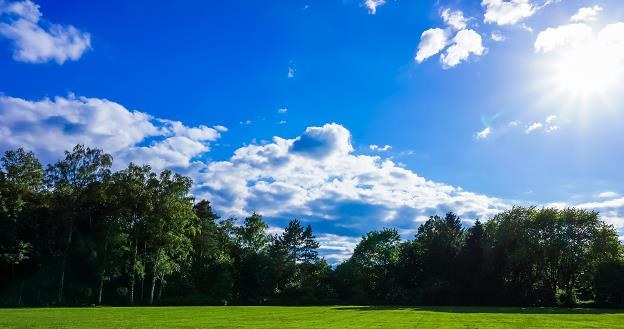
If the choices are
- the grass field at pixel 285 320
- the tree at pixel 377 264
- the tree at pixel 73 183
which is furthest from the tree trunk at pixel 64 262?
the tree at pixel 377 264

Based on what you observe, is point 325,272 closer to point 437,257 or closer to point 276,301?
point 276,301

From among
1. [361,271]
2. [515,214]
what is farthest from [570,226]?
[361,271]

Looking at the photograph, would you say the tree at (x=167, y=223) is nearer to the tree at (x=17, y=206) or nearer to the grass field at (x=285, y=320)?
the tree at (x=17, y=206)

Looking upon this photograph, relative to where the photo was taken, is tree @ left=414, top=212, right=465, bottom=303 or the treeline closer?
the treeline

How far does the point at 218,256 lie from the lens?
3302 inches

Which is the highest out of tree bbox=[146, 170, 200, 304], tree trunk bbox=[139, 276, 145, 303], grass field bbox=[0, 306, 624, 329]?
tree bbox=[146, 170, 200, 304]

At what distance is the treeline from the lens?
62.7 m

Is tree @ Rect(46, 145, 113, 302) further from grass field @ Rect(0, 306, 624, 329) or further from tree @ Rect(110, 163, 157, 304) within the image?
grass field @ Rect(0, 306, 624, 329)

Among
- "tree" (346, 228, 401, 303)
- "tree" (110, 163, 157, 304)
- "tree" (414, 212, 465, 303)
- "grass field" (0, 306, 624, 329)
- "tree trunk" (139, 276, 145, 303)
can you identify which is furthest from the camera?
"tree" (346, 228, 401, 303)

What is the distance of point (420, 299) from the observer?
263 feet

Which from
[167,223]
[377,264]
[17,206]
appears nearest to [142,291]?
[167,223]

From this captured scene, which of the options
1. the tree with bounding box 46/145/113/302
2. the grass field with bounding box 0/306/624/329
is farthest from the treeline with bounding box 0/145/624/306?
the grass field with bounding box 0/306/624/329

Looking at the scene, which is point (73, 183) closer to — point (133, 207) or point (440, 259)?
point (133, 207)

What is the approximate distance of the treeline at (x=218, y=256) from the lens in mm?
62719
